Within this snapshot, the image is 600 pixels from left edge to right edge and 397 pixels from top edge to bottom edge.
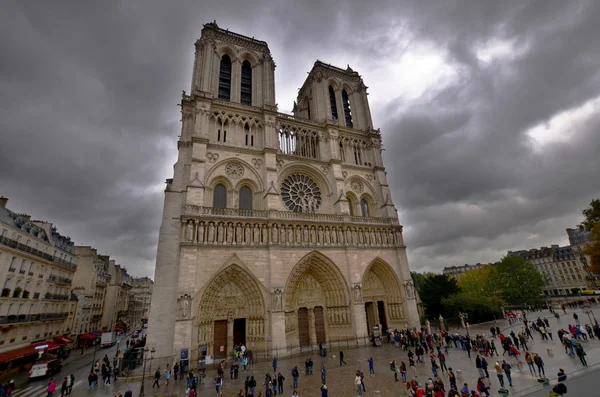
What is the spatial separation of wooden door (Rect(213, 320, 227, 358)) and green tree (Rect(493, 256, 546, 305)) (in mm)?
34983

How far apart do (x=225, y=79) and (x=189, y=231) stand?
15.3 m

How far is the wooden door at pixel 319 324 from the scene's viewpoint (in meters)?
19.6

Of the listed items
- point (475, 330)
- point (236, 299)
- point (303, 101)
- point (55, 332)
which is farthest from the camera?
point (303, 101)

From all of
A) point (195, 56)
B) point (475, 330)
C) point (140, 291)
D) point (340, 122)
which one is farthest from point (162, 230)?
point (140, 291)

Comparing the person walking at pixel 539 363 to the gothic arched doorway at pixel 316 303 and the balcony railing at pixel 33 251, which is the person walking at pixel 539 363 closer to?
the gothic arched doorway at pixel 316 303

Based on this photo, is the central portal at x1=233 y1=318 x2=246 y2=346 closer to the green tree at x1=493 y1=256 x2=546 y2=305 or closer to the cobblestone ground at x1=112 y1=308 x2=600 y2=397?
the cobblestone ground at x1=112 y1=308 x2=600 y2=397

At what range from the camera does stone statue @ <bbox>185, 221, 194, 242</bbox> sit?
1666 cm

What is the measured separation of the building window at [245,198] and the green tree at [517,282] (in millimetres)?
34419

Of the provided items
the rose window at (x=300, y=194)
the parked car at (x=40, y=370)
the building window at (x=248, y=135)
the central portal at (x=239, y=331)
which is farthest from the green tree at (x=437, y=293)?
the parked car at (x=40, y=370)

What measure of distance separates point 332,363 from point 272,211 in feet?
33.2

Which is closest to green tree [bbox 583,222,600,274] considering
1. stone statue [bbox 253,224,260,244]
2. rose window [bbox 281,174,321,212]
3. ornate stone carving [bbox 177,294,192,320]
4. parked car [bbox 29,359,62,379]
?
rose window [bbox 281,174,321,212]

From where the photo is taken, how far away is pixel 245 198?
21047 millimetres

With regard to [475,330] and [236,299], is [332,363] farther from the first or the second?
[475,330]

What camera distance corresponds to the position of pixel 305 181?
23984 millimetres
